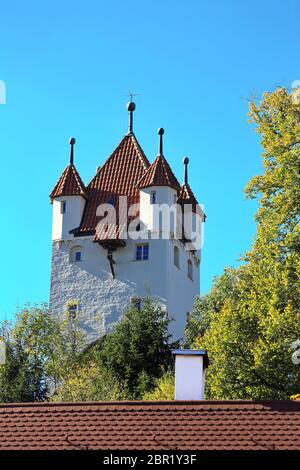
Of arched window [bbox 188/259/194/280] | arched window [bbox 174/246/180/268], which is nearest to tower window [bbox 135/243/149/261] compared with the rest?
arched window [bbox 174/246/180/268]

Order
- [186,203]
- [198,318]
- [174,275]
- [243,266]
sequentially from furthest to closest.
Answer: [186,203], [174,275], [198,318], [243,266]

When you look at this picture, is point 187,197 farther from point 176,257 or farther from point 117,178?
point 176,257

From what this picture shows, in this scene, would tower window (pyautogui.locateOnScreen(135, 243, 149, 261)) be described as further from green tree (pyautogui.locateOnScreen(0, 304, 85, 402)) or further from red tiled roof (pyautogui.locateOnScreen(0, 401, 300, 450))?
red tiled roof (pyautogui.locateOnScreen(0, 401, 300, 450))

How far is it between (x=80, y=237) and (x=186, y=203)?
735 centimetres

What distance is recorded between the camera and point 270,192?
45.3 metres

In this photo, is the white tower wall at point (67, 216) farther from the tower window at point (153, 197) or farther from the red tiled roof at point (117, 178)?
the tower window at point (153, 197)

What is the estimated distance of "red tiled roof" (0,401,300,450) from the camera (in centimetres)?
2295

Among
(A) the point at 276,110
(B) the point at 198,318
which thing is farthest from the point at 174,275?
(A) the point at 276,110

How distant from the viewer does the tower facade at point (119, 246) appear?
71.1 m

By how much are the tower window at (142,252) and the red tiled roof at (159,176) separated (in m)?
3.34

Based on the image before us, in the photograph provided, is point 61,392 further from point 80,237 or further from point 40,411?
point 40,411

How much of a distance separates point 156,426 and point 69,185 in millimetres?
52505

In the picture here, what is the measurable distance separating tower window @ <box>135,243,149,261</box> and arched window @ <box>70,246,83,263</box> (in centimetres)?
330

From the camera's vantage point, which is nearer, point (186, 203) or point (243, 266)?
point (243, 266)
